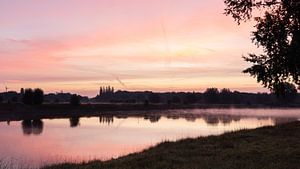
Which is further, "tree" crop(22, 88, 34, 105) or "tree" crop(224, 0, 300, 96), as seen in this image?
"tree" crop(22, 88, 34, 105)

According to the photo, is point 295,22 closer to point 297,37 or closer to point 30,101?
point 297,37

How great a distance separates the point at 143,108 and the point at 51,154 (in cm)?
12410

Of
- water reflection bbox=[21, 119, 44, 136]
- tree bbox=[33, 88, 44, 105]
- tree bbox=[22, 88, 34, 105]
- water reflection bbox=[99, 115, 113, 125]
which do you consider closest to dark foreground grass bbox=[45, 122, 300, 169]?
water reflection bbox=[21, 119, 44, 136]

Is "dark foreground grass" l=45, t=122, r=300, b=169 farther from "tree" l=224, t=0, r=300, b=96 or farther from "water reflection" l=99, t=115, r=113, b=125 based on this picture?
"water reflection" l=99, t=115, r=113, b=125

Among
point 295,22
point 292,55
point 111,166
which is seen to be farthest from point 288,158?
point 111,166

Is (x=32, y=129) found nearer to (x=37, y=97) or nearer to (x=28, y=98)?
(x=28, y=98)

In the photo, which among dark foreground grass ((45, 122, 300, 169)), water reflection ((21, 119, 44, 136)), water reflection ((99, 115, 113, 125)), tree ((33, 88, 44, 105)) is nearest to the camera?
dark foreground grass ((45, 122, 300, 169))

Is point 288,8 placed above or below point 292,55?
above

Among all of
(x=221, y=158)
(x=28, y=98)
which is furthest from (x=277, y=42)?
(x=28, y=98)

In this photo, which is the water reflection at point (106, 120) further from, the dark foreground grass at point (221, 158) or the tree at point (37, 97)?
the dark foreground grass at point (221, 158)

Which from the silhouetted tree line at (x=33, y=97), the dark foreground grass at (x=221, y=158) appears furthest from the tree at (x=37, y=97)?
the dark foreground grass at (x=221, y=158)

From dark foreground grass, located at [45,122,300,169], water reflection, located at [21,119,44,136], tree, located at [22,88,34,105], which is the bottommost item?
water reflection, located at [21,119,44,136]

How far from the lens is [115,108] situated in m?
144

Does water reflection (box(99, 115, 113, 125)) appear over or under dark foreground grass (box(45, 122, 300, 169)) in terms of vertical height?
under
